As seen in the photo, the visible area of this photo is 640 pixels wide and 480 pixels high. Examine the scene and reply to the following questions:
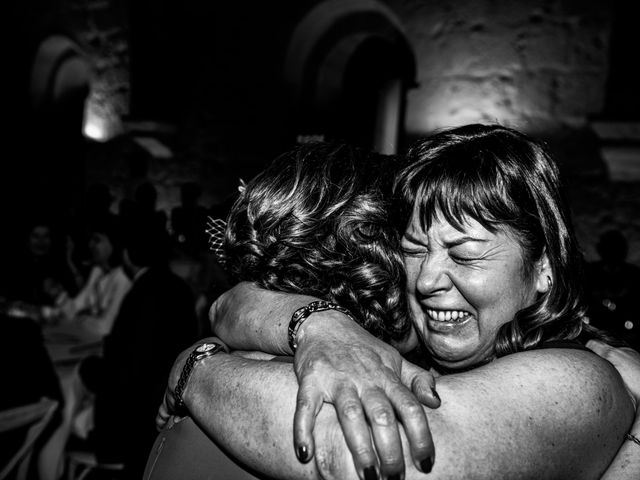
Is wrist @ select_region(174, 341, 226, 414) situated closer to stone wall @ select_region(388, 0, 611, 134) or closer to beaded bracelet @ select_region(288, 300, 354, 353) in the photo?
beaded bracelet @ select_region(288, 300, 354, 353)

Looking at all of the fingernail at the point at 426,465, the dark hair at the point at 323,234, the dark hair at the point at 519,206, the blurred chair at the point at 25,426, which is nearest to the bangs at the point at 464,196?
the dark hair at the point at 519,206

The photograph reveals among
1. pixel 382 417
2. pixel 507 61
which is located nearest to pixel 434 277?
pixel 382 417

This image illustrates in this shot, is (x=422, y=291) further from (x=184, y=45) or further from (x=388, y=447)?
(x=184, y=45)

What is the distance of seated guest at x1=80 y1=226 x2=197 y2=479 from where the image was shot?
3.34 meters

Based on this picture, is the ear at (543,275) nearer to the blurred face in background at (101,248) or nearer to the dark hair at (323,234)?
the dark hair at (323,234)

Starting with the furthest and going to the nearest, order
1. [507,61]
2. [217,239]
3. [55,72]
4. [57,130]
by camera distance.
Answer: [57,130]
[55,72]
[507,61]
[217,239]

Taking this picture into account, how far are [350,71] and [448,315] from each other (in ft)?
19.1

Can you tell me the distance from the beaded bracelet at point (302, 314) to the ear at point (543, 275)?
538 mm

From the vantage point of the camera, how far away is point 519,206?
131cm

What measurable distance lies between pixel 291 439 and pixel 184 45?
661cm

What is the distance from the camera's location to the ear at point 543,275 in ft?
4.53

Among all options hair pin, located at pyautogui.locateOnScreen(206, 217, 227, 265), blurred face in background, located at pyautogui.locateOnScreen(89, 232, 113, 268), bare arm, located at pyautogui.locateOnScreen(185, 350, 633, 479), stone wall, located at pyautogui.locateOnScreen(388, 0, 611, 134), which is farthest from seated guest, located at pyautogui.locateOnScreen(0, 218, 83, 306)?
bare arm, located at pyautogui.locateOnScreen(185, 350, 633, 479)

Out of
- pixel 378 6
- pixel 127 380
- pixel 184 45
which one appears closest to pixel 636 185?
pixel 378 6

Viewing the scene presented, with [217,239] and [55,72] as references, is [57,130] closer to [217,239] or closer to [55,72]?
[55,72]
